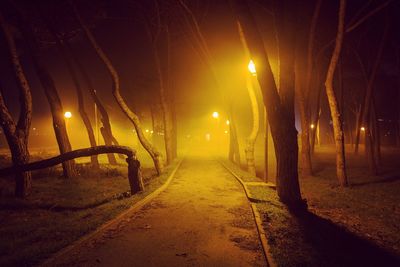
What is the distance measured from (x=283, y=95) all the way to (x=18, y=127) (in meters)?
8.97

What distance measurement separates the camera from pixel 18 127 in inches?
405

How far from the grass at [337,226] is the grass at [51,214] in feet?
13.0

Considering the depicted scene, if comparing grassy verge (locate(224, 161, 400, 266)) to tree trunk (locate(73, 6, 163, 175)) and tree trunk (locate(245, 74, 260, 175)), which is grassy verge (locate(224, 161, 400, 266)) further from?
tree trunk (locate(73, 6, 163, 175))

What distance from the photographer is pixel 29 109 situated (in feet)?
35.0

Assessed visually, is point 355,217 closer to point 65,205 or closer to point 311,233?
point 311,233

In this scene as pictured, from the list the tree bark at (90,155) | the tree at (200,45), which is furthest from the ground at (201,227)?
the tree at (200,45)

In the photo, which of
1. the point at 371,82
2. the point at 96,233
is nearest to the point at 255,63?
the point at 96,233

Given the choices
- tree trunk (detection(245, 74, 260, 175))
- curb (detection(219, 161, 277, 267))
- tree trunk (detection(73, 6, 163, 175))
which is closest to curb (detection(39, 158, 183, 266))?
curb (detection(219, 161, 277, 267))

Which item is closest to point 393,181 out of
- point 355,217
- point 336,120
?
point 336,120

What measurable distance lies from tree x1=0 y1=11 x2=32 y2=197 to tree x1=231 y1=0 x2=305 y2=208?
7.96 m

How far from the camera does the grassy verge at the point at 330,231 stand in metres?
5.11

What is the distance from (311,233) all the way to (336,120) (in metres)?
8.48

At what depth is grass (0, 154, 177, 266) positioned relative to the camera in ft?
18.2

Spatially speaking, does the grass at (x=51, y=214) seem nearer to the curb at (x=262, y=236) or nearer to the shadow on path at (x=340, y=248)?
the curb at (x=262, y=236)
